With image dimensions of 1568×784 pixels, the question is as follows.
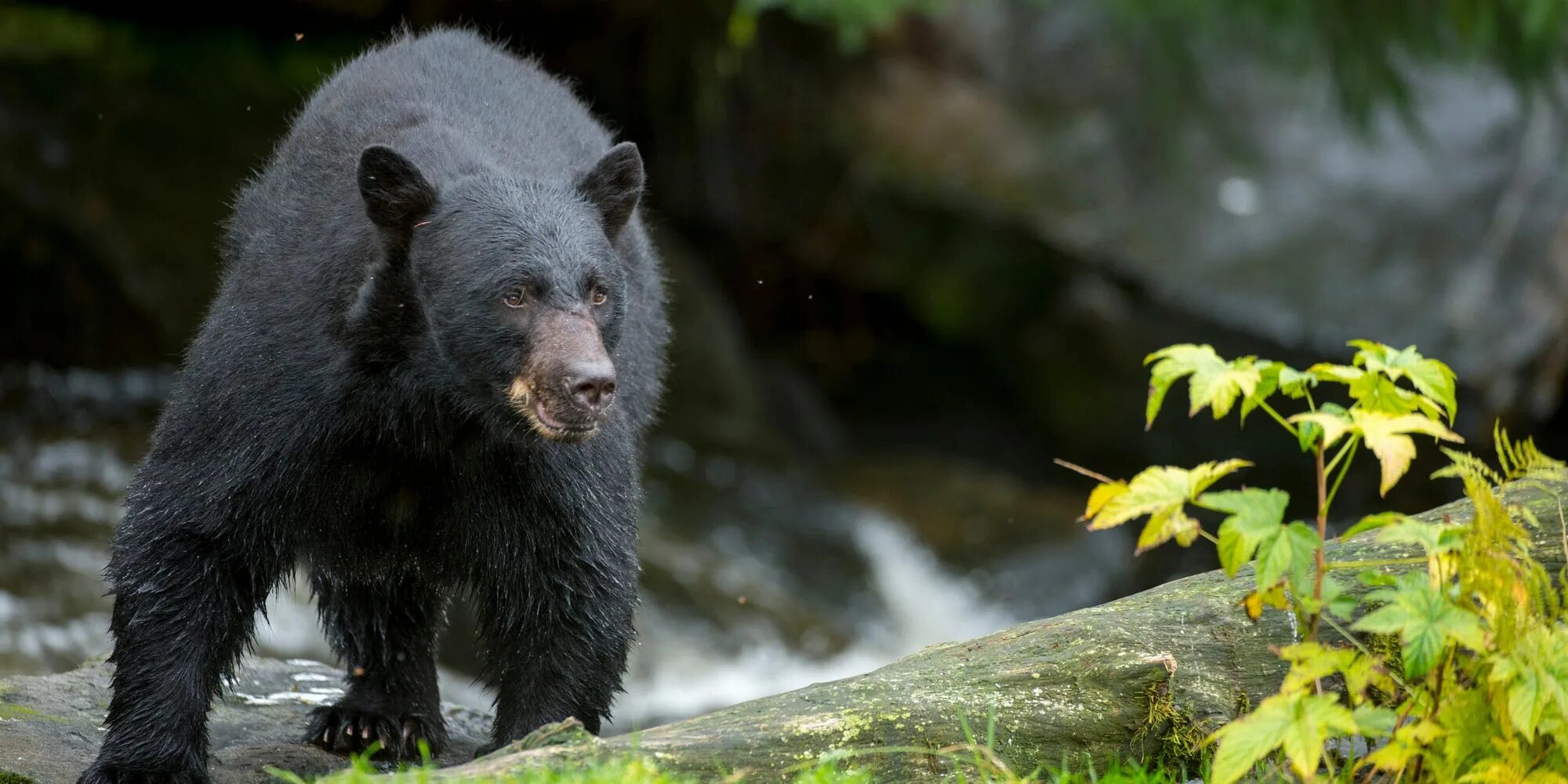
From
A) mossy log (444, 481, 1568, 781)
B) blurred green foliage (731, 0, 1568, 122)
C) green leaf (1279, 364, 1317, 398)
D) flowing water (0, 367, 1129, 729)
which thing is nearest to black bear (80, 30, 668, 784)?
mossy log (444, 481, 1568, 781)

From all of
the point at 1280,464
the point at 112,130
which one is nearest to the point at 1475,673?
the point at 1280,464

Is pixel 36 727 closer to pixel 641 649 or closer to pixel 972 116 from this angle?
pixel 641 649

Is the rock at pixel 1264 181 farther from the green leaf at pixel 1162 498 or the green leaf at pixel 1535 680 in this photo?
the green leaf at pixel 1162 498

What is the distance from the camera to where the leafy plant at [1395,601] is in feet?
10.4

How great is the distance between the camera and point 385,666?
5.24 metres

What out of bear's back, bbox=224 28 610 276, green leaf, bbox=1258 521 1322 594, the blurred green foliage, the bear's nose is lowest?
green leaf, bbox=1258 521 1322 594

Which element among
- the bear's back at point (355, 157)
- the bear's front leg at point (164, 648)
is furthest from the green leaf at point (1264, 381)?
the bear's front leg at point (164, 648)

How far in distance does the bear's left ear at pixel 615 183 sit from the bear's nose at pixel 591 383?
0.71m

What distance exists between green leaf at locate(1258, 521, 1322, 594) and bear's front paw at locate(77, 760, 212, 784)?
2928 mm

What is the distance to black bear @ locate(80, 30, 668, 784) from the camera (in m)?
3.95

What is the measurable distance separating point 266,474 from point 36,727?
1285mm

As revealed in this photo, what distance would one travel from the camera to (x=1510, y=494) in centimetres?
445

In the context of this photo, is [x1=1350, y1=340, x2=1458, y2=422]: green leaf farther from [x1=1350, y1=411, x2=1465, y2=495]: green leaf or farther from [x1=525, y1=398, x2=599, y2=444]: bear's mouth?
[x1=525, y1=398, x2=599, y2=444]: bear's mouth

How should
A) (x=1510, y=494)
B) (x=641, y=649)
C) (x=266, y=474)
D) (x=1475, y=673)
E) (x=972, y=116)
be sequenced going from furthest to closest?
(x=972, y=116) → (x=641, y=649) → (x=1510, y=494) → (x=266, y=474) → (x=1475, y=673)
